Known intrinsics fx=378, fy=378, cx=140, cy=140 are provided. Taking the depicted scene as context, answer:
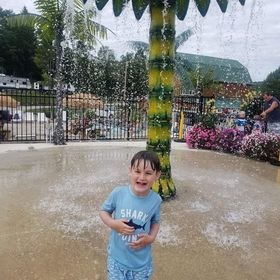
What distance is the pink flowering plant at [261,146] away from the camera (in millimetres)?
8956

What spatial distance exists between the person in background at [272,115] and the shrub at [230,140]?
29.2 inches

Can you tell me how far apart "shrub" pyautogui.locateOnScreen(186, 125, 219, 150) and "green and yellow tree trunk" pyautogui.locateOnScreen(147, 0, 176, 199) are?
5577mm

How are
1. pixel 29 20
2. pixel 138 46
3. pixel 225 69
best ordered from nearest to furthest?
pixel 29 20 → pixel 138 46 → pixel 225 69

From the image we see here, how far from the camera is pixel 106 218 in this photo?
→ 2.21 metres

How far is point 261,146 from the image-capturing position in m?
9.12

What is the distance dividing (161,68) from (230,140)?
5.67 metres

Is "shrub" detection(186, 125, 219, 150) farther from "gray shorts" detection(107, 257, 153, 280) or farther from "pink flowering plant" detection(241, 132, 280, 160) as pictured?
"gray shorts" detection(107, 257, 153, 280)

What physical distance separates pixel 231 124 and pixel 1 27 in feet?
182

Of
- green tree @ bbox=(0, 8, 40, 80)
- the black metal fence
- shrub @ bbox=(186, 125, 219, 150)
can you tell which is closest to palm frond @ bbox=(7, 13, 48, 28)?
the black metal fence

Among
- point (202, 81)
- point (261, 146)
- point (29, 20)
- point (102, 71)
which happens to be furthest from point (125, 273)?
point (102, 71)

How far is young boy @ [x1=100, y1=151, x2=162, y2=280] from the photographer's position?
7.01ft

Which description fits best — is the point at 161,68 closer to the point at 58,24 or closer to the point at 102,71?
the point at 58,24

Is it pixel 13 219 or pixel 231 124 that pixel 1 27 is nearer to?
pixel 231 124

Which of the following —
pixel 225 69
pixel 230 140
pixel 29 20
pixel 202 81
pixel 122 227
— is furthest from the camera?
pixel 225 69
